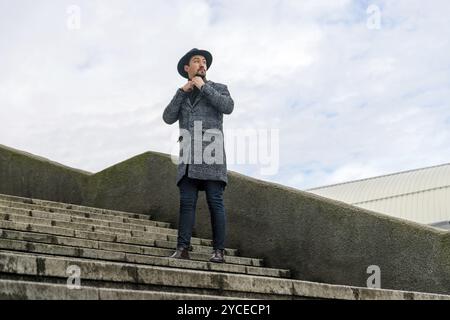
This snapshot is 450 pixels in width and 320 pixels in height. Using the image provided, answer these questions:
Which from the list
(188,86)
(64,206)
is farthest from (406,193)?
(188,86)

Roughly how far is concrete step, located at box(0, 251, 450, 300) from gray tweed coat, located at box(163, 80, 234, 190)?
156 cm

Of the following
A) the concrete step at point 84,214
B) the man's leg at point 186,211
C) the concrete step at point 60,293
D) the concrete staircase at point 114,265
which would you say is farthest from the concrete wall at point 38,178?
the concrete step at point 60,293

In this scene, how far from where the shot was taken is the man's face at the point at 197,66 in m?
6.63

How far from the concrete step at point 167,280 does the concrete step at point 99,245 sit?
45.5 inches

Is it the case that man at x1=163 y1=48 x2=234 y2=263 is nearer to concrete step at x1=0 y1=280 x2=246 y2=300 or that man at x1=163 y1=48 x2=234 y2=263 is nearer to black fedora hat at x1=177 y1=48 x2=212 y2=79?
black fedora hat at x1=177 y1=48 x2=212 y2=79

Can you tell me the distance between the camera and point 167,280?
465 centimetres

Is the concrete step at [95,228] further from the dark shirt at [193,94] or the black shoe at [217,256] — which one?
the dark shirt at [193,94]

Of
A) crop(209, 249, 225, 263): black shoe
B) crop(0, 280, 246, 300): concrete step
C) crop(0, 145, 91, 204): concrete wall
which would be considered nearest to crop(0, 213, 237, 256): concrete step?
crop(209, 249, 225, 263): black shoe

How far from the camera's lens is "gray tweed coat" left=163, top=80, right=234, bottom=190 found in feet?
21.1

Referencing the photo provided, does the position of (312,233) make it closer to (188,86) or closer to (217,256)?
(217,256)
